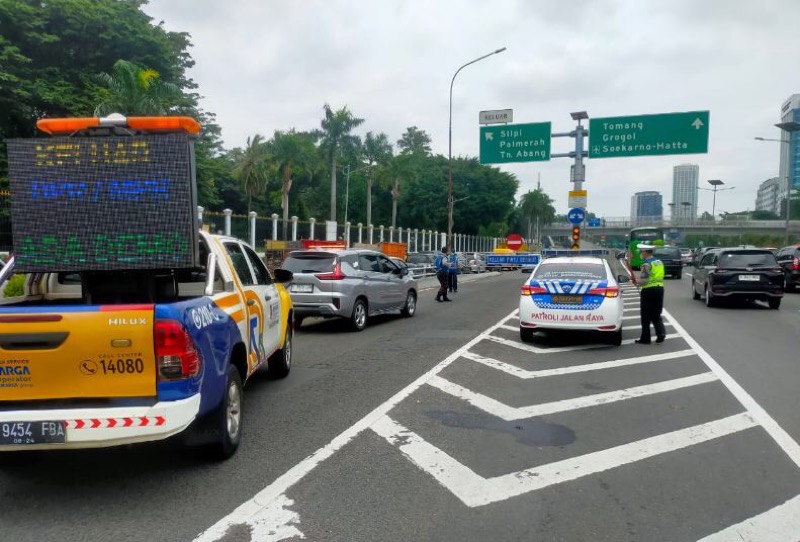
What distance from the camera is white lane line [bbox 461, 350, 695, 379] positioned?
8.06 meters

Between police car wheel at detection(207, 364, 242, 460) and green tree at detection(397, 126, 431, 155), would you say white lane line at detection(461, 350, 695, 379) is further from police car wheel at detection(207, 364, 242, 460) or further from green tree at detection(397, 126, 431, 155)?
green tree at detection(397, 126, 431, 155)

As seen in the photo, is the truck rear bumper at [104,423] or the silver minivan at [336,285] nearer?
the truck rear bumper at [104,423]

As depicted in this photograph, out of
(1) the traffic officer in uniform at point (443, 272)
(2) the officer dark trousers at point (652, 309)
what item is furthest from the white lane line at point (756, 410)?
(1) the traffic officer in uniform at point (443, 272)

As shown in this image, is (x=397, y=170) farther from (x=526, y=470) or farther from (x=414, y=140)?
(x=526, y=470)

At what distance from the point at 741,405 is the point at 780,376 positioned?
1985 mm

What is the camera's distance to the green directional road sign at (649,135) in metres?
25.0

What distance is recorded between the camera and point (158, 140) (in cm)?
482

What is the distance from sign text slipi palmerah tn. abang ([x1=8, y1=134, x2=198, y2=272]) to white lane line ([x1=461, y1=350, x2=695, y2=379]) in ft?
15.9

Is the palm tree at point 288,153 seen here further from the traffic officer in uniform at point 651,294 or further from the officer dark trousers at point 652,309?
the officer dark trousers at point 652,309

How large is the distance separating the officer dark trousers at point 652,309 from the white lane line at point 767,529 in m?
6.62

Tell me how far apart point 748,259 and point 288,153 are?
41.0 metres

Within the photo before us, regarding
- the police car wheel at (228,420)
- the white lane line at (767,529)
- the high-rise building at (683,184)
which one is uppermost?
the high-rise building at (683,184)

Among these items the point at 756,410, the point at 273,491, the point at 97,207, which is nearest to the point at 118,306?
the point at 97,207

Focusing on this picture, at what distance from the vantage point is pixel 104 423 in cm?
390
